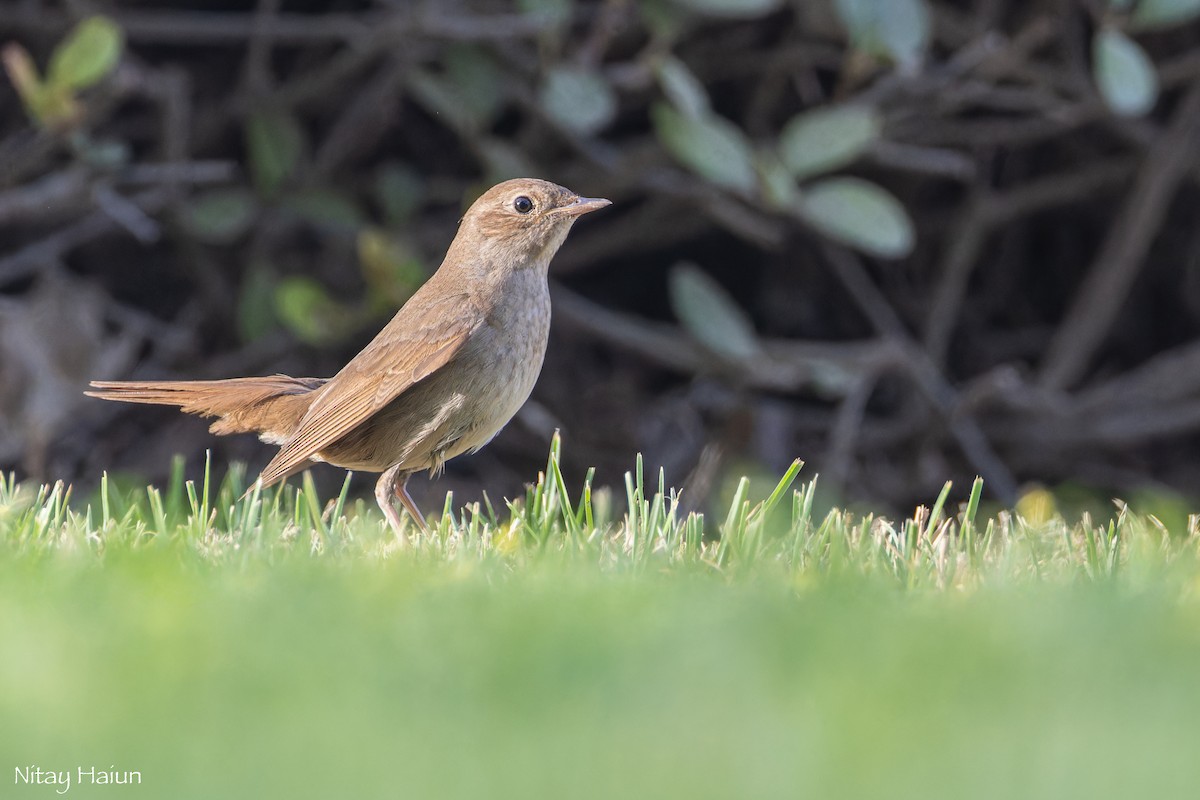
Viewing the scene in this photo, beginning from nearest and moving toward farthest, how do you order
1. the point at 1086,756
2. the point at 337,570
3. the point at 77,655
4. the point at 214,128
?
the point at 1086,756
the point at 77,655
the point at 337,570
the point at 214,128

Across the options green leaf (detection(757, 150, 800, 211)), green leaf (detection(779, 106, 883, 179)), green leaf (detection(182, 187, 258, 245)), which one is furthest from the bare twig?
green leaf (detection(182, 187, 258, 245))

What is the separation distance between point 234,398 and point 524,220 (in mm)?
1064

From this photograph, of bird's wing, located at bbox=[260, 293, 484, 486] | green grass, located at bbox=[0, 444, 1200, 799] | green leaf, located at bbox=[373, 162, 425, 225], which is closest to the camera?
green grass, located at bbox=[0, 444, 1200, 799]

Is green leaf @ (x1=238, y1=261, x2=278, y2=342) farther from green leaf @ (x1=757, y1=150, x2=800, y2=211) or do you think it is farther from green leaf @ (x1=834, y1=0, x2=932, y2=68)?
green leaf @ (x1=834, y1=0, x2=932, y2=68)

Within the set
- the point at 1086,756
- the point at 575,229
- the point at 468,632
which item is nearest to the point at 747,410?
the point at 575,229

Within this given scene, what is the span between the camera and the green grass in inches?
93.3

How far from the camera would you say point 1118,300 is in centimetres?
742

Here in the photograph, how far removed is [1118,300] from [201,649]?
5558mm

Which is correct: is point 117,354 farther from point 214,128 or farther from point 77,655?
point 77,655

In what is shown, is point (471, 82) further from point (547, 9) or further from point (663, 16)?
point (663, 16)

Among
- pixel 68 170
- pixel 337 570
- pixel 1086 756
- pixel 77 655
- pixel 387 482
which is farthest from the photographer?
pixel 68 170

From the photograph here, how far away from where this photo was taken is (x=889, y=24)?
6059mm

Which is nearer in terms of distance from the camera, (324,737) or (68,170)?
(324,737)

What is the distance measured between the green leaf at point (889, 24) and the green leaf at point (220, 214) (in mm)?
2399
